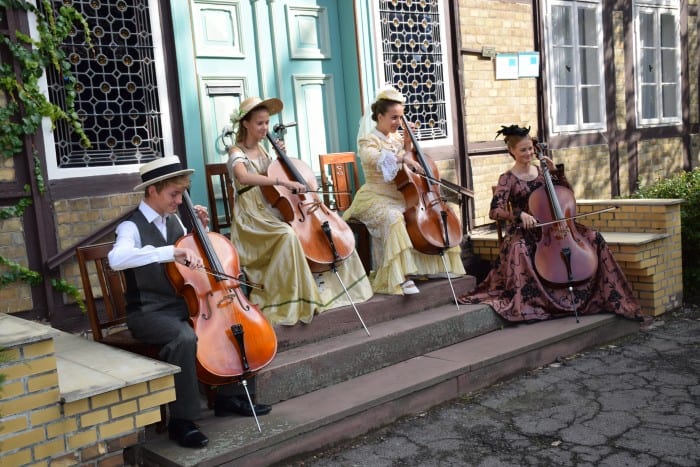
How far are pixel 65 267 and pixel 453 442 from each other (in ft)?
8.11

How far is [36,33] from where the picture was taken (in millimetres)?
4223

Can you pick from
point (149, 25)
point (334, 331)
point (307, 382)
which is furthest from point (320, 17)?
point (307, 382)

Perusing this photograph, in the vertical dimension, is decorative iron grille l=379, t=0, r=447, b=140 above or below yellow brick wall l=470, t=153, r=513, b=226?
above

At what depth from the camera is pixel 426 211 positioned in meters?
5.03

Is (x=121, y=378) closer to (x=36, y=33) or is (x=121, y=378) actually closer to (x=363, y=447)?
(x=363, y=447)

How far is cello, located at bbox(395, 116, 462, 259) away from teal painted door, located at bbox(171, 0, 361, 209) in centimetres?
96

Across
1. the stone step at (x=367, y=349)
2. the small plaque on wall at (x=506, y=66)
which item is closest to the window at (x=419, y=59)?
the small plaque on wall at (x=506, y=66)

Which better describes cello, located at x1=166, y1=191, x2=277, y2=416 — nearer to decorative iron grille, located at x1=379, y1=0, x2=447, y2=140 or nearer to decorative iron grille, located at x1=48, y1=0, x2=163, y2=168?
decorative iron grille, located at x1=48, y1=0, x2=163, y2=168

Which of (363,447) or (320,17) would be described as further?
(320,17)

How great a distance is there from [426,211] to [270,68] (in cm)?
159

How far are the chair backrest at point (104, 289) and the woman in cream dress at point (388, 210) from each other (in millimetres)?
1786

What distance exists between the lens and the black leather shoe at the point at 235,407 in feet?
11.9

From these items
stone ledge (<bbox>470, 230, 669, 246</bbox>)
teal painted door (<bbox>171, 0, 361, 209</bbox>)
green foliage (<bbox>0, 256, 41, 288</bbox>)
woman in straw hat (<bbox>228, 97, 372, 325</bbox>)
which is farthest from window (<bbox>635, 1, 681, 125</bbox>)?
green foliage (<bbox>0, 256, 41, 288</bbox>)

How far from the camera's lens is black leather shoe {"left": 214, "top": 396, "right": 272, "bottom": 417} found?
3.64m
